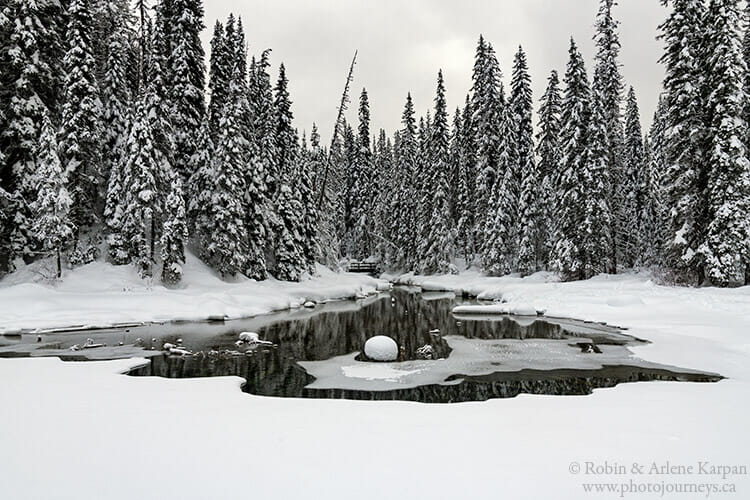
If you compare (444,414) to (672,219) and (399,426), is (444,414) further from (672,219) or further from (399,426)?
(672,219)

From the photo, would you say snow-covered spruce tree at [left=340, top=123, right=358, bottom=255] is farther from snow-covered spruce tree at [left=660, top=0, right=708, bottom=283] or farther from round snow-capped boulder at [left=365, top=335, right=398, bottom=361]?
round snow-capped boulder at [left=365, top=335, right=398, bottom=361]

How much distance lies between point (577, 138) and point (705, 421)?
31.5 m

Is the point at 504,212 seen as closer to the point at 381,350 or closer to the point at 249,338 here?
the point at 249,338

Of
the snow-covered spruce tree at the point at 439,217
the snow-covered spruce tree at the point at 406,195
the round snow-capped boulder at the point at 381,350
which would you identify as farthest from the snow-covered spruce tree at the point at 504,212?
the round snow-capped boulder at the point at 381,350

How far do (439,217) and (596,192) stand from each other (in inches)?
729

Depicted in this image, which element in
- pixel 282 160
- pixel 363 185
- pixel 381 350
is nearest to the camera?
pixel 381 350

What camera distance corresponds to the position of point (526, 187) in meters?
40.5

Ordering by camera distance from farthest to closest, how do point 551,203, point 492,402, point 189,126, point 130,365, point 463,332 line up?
1. point 551,203
2. point 189,126
3. point 463,332
4. point 130,365
5. point 492,402

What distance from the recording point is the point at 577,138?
A: 34812 mm

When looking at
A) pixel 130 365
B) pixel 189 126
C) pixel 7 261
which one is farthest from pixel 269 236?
pixel 130 365

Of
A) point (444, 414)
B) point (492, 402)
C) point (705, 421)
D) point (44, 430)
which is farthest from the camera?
point (492, 402)

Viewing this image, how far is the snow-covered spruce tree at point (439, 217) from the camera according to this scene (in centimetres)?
4916

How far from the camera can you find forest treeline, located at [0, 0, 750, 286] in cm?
2489

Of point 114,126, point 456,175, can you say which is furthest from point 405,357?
point 456,175
